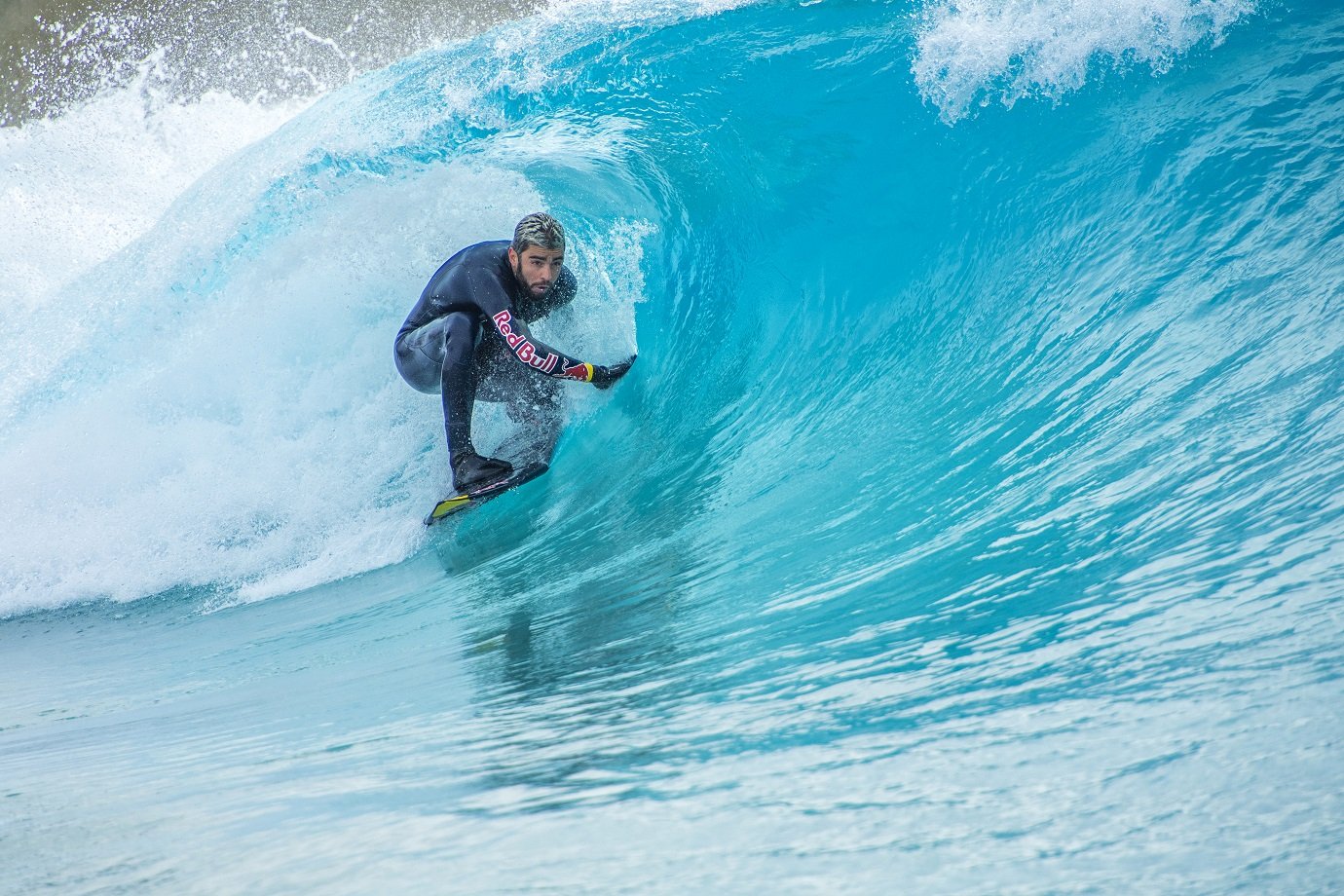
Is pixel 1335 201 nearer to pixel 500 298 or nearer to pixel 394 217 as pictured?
pixel 500 298

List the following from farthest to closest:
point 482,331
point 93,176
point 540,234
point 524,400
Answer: point 93,176 → point 524,400 → point 482,331 → point 540,234

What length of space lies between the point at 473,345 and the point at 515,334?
23 centimetres

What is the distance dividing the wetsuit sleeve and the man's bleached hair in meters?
0.19

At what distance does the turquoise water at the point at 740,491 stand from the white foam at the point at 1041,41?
0.06 feet

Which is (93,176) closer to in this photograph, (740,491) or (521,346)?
(521,346)

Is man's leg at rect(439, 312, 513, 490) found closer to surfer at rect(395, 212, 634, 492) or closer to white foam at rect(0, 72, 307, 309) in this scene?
surfer at rect(395, 212, 634, 492)

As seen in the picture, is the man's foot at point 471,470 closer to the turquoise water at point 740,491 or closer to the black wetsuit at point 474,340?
the black wetsuit at point 474,340

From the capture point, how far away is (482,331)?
3.62 meters

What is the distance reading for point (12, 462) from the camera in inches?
177

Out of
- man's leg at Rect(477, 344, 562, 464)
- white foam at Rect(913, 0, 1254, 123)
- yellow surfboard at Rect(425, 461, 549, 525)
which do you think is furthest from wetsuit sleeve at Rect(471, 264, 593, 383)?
white foam at Rect(913, 0, 1254, 123)

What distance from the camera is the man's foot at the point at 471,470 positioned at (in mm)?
3463

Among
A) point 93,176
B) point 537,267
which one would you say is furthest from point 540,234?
point 93,176

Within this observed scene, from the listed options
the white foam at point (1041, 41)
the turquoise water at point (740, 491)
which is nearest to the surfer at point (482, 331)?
the turquoise water at point (740, 491)

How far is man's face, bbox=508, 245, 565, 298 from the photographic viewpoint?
340 centimetres
